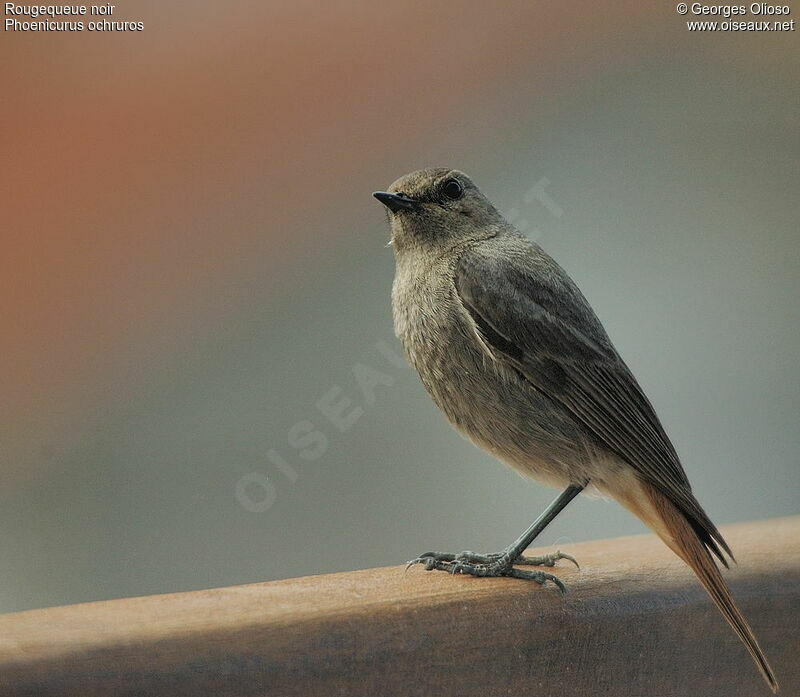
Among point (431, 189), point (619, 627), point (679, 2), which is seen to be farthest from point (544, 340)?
point (679, 2)

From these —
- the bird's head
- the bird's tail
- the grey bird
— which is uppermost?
the bird's head

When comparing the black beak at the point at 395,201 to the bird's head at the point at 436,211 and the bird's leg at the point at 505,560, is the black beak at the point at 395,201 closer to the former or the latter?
the bird's head at the point at 436,211

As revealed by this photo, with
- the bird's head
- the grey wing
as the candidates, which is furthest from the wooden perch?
the bird's head

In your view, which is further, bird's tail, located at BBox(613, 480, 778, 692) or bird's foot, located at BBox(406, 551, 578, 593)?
bird's foot, located at BBox(406, 551, 578, 593)

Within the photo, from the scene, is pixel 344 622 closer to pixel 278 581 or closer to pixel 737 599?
pixel 278 581

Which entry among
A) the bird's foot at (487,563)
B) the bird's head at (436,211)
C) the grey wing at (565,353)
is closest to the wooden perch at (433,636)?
the bird's foot at (487,563)

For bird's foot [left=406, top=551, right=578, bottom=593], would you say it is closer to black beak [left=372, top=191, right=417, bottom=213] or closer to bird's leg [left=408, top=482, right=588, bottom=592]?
bird's leg [left=408, top=482, right=588, bottom=592]

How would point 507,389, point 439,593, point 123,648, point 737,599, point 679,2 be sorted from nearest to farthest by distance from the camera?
point 123,648 → point 439,593 → point 737,599 → point 507,389 → point 679,2
